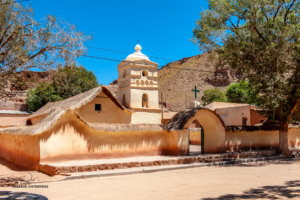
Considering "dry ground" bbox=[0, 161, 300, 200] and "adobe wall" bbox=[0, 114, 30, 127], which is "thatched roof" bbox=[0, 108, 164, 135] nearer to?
"dry ground" bbox=[0, 161, 300, 200]

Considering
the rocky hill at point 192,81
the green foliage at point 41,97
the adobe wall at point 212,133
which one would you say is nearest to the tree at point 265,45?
the adobe wall at point 212,133

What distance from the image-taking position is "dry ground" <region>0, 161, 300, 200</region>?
6922 millimetres

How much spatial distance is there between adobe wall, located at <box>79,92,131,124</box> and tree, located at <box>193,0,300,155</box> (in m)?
8.26

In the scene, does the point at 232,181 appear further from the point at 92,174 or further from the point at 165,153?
the point at 165,153

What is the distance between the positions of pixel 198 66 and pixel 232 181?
294ft

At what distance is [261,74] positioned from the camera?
15070 millimetres

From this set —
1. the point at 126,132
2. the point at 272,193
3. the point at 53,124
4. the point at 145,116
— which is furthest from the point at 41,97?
the point at 272,193

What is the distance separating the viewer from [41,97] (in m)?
34.6

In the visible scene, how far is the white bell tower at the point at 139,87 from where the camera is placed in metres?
22.4

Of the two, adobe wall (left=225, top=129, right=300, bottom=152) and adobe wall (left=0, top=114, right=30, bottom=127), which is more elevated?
adobe wall (left=0, top=114, right=30, bottom=127)

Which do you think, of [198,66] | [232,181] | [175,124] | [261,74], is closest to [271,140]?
[261,74]

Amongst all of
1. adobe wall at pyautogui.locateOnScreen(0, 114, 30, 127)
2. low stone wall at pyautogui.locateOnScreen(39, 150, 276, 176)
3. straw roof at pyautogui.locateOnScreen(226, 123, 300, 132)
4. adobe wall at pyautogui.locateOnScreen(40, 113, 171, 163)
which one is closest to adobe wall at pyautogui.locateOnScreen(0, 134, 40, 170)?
adobe wall at pyautogui.locateOnScreen(40, 113, 171, 163)

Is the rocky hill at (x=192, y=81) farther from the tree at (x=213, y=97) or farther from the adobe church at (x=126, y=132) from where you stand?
the adobe church at (x=126, y=132)

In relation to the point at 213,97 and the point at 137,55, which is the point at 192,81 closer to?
the point at 213,97
